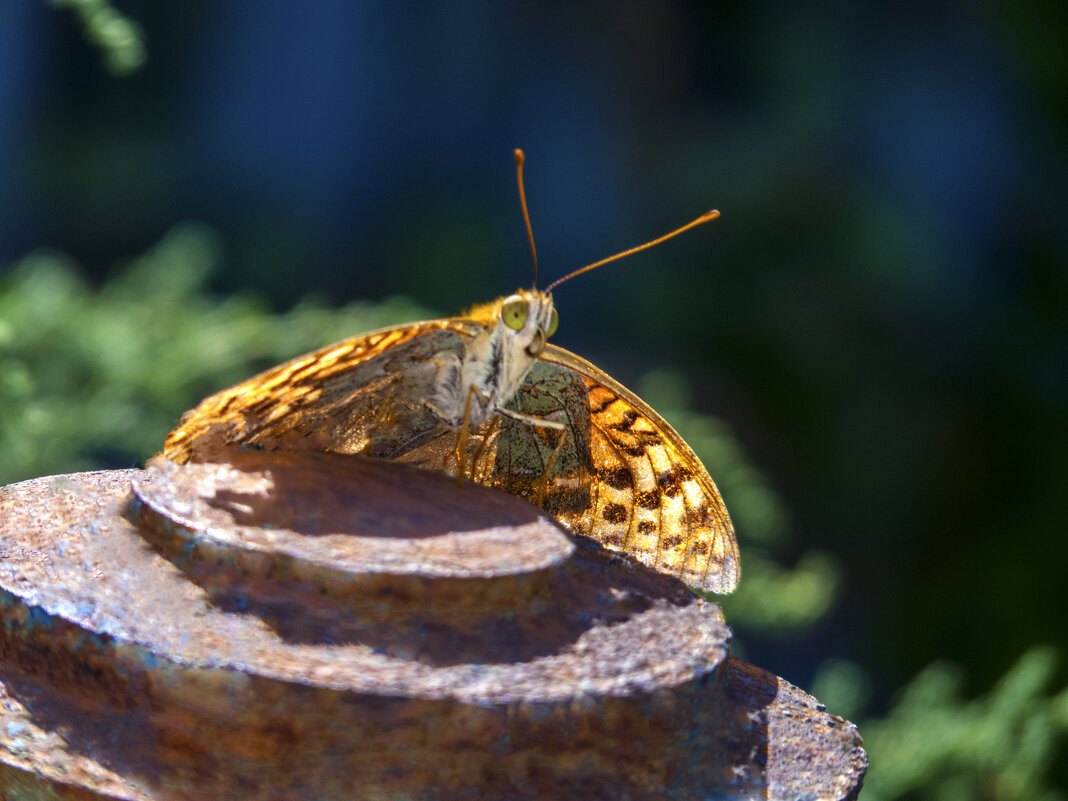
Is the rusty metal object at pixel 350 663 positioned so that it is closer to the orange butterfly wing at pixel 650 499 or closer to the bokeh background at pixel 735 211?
the orange butterfly wing at pixel 650 499

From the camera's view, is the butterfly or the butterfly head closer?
the butterfly

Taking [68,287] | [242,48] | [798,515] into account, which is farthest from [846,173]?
[68,287]

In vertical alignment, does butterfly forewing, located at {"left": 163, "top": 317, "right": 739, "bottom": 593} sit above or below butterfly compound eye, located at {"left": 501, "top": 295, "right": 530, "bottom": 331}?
below

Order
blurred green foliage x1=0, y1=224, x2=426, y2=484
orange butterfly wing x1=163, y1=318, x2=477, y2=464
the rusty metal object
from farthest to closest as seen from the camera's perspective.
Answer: blurred green foliage x1=0, y1=224, x2=426, y2=484 → orange butterfly wing x1=163, y1=318, x2=477, y2=464 → the rusty metal object

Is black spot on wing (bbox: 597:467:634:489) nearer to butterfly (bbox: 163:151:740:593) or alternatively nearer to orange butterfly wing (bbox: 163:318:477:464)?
butterfly (bbox: 163:151:740:593)

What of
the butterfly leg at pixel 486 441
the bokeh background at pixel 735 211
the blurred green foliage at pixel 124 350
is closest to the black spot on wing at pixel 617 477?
the butterfly leg at pixel 486 441

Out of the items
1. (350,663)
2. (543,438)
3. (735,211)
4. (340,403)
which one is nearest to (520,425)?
(543,438)

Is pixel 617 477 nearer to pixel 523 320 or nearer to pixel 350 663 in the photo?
pixel 523 320

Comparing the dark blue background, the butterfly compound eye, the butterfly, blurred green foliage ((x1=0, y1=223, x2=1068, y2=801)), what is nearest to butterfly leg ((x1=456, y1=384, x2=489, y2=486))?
the butterfly
